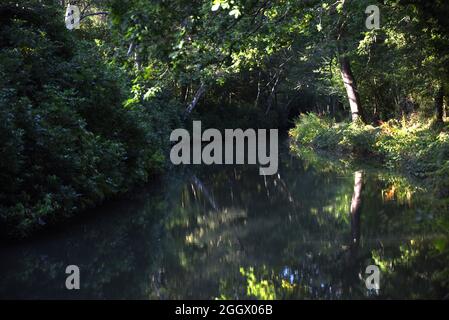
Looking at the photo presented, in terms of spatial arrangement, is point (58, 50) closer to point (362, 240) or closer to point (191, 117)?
point (362, 240)

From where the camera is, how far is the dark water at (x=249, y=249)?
6246mm

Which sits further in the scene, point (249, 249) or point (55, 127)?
point (55, 127)

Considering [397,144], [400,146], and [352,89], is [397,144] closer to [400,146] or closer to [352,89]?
[400,146]

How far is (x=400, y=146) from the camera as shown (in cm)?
1720

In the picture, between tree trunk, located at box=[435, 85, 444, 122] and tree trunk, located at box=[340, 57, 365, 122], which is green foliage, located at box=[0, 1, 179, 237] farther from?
tree trunk, located at box=[340, 57, 365, 122]

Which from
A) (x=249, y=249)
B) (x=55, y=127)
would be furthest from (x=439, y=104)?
(x=55, y=127)

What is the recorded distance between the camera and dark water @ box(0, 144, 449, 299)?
246 inches

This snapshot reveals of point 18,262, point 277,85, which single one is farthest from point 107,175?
point 277,85

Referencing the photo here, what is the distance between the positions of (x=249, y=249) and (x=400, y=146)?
1061 cm

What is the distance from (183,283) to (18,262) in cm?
273

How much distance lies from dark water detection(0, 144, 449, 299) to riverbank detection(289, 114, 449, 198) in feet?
2.58

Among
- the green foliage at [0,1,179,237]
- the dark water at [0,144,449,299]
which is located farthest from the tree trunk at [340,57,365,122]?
the green foliage at [0,1,179,237]

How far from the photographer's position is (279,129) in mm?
47969

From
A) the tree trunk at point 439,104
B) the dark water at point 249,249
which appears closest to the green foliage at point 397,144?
the tree trunk at point 439,104
